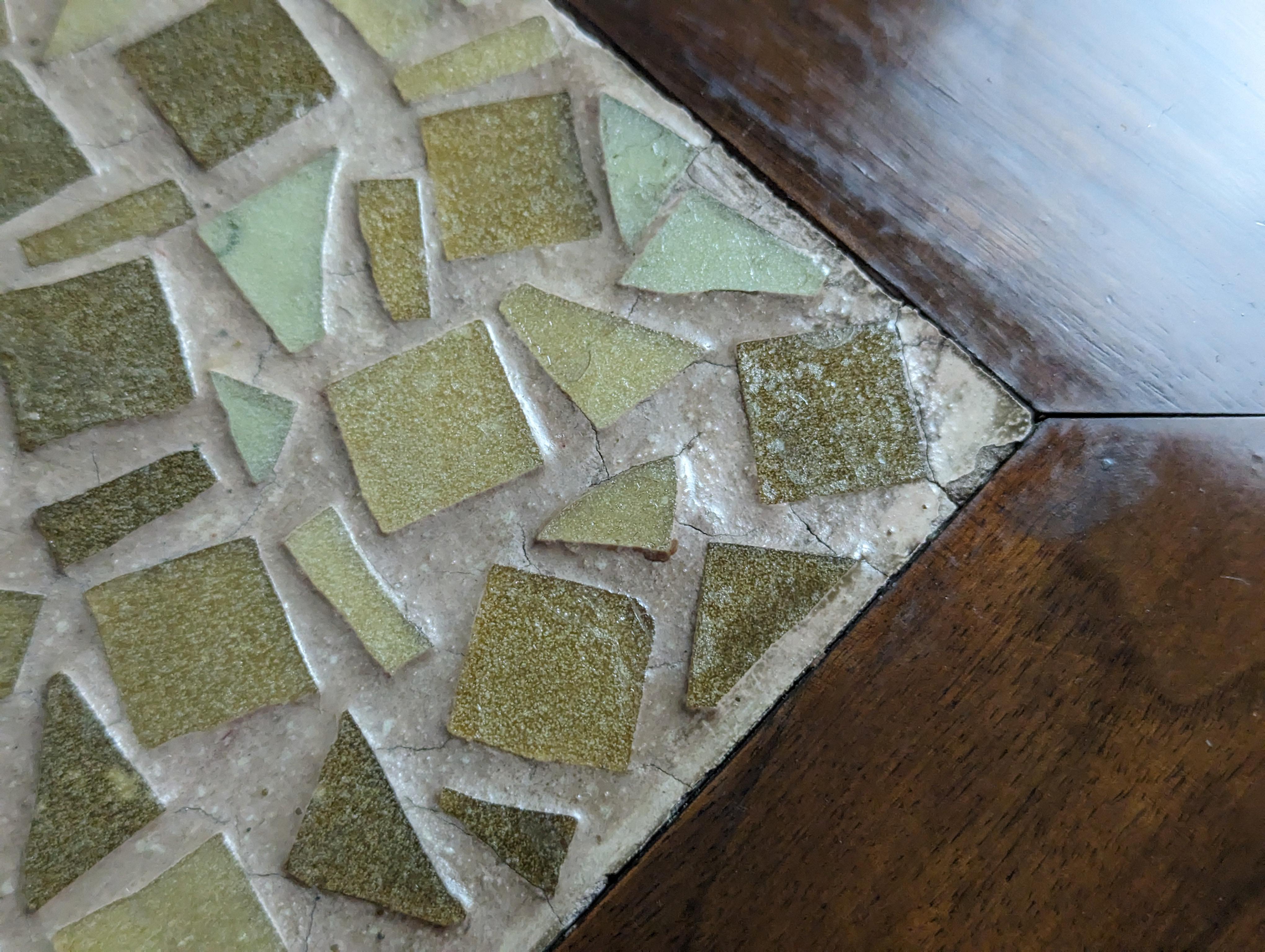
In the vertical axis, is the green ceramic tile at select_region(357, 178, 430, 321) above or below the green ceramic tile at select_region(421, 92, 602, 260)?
below

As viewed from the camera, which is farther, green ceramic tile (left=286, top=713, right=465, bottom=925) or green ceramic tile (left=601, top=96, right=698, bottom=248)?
green ceramic tile (left=601, top=96, right=698, bottom=248)

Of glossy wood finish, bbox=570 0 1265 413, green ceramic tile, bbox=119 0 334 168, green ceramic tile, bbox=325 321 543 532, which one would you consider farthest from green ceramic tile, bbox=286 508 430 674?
glossy wood finish, bbox=570 0 1265 413

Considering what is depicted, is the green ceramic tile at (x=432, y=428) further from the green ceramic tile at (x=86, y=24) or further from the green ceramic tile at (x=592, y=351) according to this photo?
the green ceramic tile at (x=86, y=24)

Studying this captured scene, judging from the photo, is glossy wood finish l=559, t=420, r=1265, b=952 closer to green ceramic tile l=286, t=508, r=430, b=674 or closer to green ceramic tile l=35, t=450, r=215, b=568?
green ceramic tile l=286, t=508, r=430, b=674

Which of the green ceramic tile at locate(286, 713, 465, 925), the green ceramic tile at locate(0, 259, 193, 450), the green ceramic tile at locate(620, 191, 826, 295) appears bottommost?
the green ceramic tile at locate(286, 713, 465, 925)

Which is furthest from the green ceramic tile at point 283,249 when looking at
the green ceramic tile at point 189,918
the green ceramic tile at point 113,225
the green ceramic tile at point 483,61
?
the green ceramic tile at point 189,918

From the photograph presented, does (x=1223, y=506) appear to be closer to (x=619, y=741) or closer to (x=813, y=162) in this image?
(x=813, y=162)

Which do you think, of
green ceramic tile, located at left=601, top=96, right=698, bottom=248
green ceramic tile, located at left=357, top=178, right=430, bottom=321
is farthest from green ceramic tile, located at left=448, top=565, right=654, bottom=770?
green ceramic tile, located at left=601, top=96, right=698, bottom=248
